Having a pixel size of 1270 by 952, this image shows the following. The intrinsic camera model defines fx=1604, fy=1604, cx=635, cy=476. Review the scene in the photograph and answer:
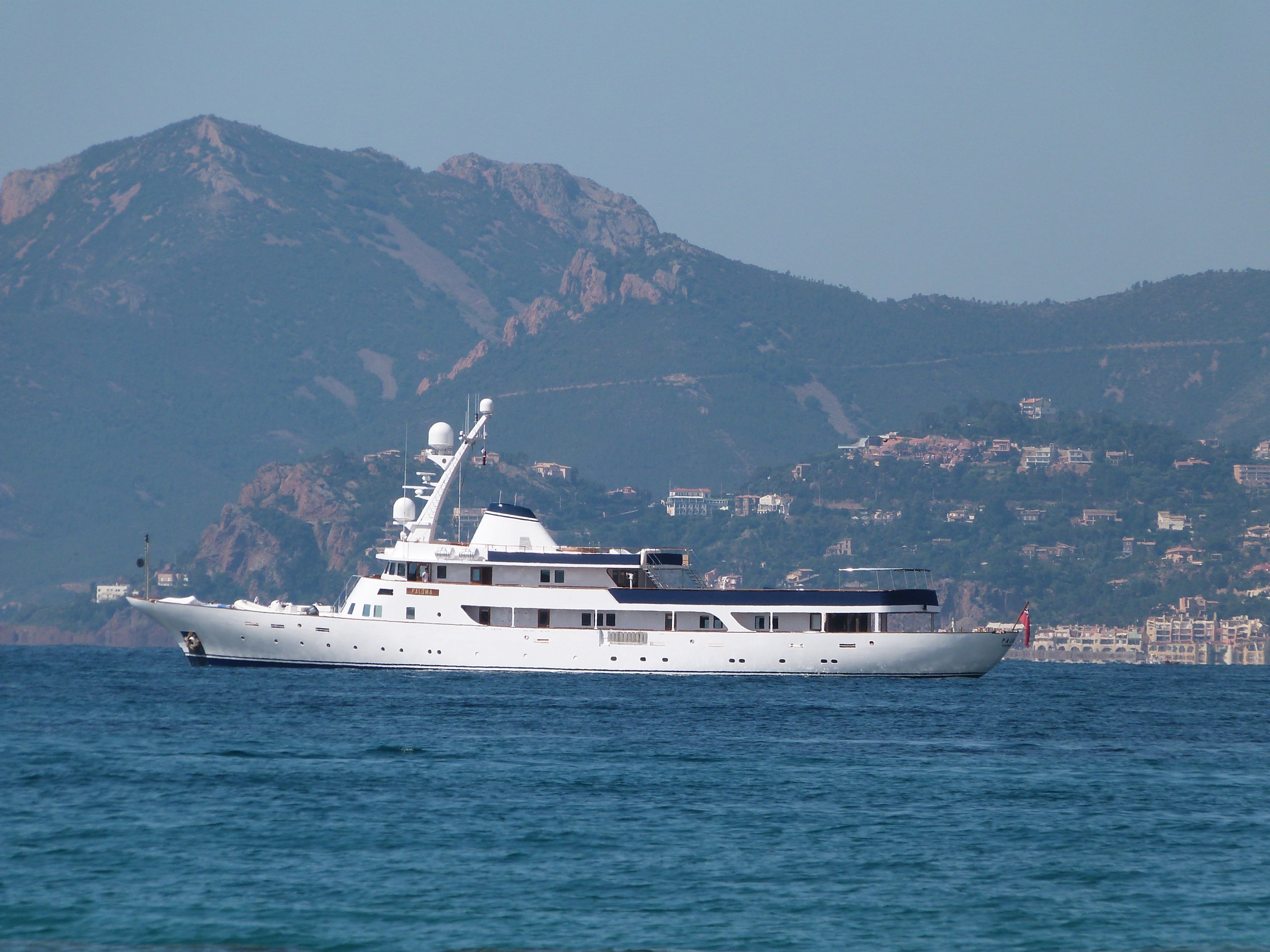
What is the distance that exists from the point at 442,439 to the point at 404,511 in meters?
5.97

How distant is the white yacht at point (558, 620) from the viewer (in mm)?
70250

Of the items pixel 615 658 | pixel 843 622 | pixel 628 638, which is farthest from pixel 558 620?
pixel 843 622

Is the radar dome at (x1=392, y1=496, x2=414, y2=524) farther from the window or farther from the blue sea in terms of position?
the window

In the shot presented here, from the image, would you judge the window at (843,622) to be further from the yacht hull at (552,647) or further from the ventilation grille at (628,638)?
the ventilation grille at (628,638)

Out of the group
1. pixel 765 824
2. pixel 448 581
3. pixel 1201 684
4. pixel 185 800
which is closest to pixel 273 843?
pixel 185 800

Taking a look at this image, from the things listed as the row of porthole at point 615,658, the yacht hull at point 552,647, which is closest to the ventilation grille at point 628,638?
the yacht hull at point 552,647

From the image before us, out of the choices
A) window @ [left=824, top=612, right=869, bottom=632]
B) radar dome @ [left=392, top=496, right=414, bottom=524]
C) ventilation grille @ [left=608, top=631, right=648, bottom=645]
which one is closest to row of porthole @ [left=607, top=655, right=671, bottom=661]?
ventilation grille @ [left=608, top=631, right=648, bottom=645]

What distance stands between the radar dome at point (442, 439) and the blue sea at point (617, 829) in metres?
24.3

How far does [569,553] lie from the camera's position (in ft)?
231

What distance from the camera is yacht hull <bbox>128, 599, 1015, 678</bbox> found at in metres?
70.2

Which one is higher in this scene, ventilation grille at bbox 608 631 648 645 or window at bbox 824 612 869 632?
window at bbox 824 612 869 632

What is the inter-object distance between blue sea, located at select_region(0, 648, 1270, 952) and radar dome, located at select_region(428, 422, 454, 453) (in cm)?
2430

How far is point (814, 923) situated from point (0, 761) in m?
22.9

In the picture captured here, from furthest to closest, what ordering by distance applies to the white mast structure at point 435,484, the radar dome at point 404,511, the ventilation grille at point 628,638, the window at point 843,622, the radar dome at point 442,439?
the radar dome at point 442,439 < the radar dome at point 404,511 < the white mast structure at point 435,484 < the window at point 843,622 < the ventilation grille at point 628,638
